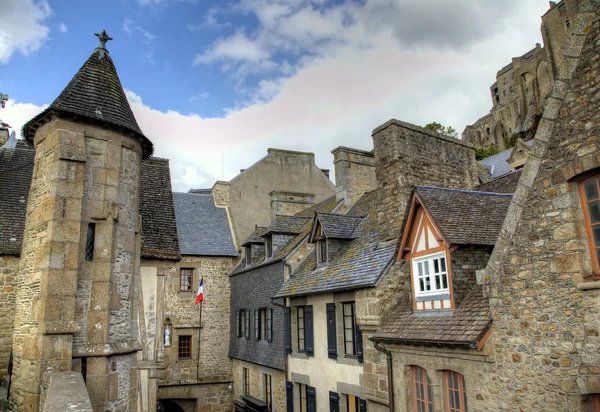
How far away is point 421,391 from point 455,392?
0.98 m

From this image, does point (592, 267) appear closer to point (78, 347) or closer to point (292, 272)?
point (78, 347)

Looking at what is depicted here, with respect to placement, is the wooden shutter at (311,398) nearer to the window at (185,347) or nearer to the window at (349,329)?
the window at (349,329)

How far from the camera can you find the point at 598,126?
662 cm

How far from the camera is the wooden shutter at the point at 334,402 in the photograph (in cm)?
1301

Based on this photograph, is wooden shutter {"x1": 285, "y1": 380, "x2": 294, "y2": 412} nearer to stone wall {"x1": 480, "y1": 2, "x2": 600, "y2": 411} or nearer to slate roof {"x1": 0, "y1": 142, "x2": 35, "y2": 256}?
stone wall {"x1": 480, "y1": 2, "x2": 600, "y2": 411}

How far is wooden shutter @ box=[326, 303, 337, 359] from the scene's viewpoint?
13.3 meters

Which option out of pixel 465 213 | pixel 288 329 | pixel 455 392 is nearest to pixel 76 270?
pixel 288 329

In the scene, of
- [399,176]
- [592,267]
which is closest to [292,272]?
[399,176]

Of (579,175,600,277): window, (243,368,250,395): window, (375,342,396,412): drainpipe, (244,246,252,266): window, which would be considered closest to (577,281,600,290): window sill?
(579,175,600,277): window

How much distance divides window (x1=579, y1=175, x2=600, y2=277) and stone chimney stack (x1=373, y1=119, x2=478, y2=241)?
555 cm

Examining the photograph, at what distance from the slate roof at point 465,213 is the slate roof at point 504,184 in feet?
6.11

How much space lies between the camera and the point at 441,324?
9.23 meters

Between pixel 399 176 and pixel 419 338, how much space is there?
14.9 feet

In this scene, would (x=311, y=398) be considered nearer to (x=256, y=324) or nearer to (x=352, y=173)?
(x=256, y=324)
